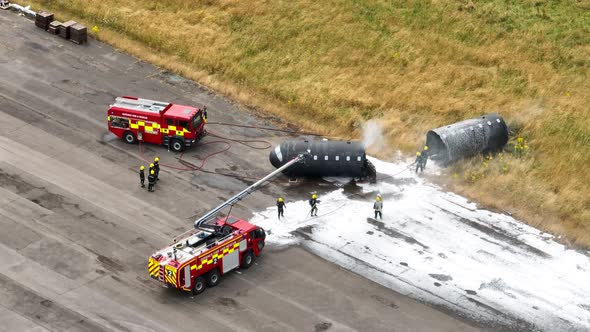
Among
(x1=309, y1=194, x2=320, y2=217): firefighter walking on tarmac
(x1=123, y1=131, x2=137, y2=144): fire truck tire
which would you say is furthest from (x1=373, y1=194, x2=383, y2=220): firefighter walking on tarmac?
(x1=123, y1=131, x2=137, y2=144): fire truck tire

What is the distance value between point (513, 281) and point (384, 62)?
2306 centimetres

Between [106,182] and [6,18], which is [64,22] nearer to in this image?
[6,18]

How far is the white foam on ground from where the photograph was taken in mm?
39812

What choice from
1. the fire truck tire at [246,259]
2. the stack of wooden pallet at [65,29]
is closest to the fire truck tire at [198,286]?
the fire truck tire at [246,259]

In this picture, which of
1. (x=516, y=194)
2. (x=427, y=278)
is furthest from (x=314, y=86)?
(x=427, y=278)

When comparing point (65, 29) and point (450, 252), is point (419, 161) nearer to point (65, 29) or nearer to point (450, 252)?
point (450, 252)

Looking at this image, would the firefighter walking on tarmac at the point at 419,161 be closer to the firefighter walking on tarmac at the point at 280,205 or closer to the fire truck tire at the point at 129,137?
the firefighter walking on tarmac at the point at 280,205

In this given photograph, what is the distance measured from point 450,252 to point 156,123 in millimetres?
17321

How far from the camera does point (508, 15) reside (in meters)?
64.6

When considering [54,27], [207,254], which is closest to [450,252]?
[207,254]

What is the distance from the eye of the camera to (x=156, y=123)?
49.7 metres

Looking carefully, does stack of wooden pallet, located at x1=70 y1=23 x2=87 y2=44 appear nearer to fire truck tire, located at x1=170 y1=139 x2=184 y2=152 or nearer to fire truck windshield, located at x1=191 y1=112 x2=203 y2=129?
fire truck windshield, located at x1=191 y1=112 x2=203 y2=129

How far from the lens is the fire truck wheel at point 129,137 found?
50.2 meters

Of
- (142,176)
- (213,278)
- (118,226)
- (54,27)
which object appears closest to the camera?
(213,278)
